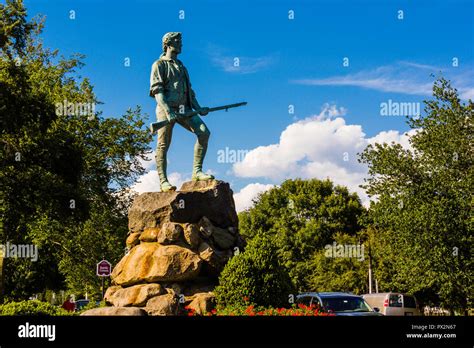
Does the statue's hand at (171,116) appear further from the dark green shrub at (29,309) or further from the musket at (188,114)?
the dark green shrub at (29,309)

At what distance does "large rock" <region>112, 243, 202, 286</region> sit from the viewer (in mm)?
13992

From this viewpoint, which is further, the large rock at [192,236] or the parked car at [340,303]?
the parked car at [340,303]

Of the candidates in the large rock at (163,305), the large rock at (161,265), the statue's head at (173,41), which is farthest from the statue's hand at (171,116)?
the large rock at (163,305)

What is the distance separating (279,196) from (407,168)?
26.2 m

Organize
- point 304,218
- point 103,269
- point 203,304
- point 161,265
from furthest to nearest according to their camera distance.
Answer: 1. point 304,218
2. point 103,269
3. point 161,265
4. point 203,304

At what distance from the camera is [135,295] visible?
13.9 metres

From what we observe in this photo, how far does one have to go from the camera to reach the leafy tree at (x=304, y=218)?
52.0 m

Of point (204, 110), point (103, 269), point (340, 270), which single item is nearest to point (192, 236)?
point (204, 110)

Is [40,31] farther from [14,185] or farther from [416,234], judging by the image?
[416,234]

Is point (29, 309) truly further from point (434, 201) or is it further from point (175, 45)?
point (434, 201)

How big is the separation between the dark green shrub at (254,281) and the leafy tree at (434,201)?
15.7 meters

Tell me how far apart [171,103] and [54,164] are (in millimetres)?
10258

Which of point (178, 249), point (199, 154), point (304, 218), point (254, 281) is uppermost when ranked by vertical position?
point (199, 154)
